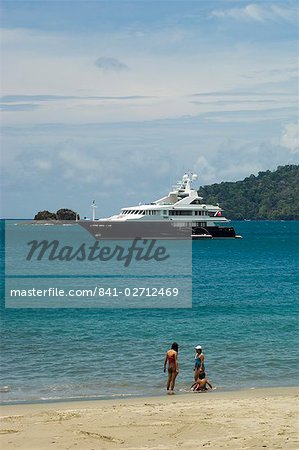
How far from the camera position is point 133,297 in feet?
128

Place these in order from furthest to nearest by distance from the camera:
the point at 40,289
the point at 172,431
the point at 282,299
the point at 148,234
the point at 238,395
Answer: the point at 148,234, the point at 40,289, the point at 282,299, the point at 238,395, the point at 172,431

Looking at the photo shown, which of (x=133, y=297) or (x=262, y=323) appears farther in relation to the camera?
(x=133, y=297)

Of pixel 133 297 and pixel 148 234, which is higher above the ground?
pixel 148 234

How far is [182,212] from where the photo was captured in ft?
317

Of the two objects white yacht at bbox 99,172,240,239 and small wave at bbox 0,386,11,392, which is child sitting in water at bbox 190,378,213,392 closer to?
small wave at bbox 0,386,11,392

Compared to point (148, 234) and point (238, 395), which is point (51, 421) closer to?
point (238, 395)

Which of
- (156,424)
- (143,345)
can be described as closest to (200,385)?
(156,424)

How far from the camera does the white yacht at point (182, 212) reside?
9594 centimetres

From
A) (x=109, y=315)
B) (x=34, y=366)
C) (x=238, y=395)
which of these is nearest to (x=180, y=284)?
(x=109, y=315)

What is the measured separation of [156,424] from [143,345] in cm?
1086

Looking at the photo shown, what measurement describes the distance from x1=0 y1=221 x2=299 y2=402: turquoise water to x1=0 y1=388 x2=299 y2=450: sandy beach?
7.21 feet

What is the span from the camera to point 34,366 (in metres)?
20.0

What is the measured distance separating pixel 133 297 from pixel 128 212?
204 ft

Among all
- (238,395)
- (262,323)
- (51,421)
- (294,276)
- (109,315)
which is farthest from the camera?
(294,276)
